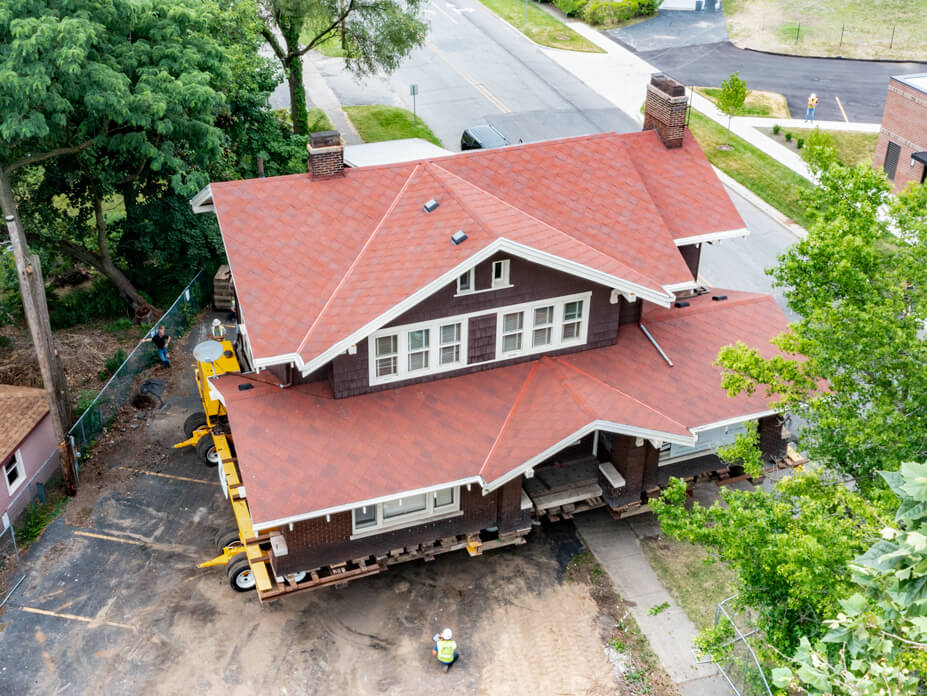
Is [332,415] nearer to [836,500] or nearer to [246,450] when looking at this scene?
[246,450]

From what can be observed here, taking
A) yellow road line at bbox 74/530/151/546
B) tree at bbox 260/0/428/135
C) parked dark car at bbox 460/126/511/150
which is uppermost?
tree at bbox 260/0/428/135

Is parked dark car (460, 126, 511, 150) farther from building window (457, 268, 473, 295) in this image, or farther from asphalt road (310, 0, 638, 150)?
building window (457, 268, 473, 295)

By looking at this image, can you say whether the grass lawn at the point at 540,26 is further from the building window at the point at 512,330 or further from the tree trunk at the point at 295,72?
the building window at the point at 512,330

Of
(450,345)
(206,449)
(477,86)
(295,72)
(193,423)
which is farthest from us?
(477,86)

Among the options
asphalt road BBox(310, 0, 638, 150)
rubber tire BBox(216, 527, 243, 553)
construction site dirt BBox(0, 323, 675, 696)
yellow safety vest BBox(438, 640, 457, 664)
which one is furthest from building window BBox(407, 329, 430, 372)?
asphalt road BBox(310, 0, 638, 150)

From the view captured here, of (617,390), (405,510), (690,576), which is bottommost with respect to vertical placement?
(690,576)

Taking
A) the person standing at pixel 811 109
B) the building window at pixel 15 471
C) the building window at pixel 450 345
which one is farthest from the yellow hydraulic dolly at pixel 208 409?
the person standing at pixel 811 109

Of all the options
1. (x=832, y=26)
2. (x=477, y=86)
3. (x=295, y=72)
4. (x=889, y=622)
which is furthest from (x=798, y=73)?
(x=889, y=622)

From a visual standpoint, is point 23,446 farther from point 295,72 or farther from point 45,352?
point 295,72
